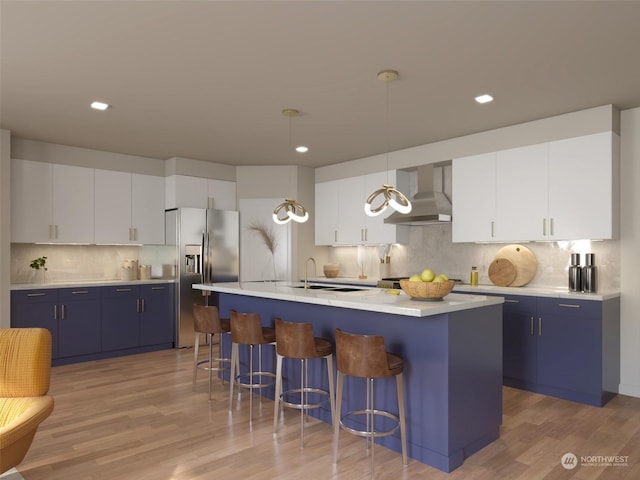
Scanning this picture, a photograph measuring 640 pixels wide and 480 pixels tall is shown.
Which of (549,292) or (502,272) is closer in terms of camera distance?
(549,292)

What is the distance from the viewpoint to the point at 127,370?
17.0 ft

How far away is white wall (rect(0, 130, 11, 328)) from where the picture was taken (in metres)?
4.97

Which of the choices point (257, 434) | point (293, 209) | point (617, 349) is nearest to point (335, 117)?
point (293, 209)

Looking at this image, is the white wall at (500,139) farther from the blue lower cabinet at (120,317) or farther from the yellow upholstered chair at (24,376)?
the yellow upholstered chair at (24,376)

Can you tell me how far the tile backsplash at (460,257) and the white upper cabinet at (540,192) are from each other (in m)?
0.39

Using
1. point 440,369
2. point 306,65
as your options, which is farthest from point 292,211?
point 440,369

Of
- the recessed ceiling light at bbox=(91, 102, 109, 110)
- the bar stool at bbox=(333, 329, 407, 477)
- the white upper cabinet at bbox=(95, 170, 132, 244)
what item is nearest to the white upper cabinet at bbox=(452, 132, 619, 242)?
the bar stool at bbox=(333, 329, 407, 477)

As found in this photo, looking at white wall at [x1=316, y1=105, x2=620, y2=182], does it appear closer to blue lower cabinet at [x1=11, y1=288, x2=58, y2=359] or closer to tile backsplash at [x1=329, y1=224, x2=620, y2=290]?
tile backsplash at [x1=329, y1=224, x2=620, y2=290]

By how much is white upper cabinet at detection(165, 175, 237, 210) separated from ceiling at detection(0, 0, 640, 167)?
4.37 ft

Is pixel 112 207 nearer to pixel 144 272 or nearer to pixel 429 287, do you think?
pixel 144 272

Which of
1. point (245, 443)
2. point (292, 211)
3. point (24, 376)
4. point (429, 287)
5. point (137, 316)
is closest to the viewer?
point (24, 376)

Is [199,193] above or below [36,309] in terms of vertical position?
above

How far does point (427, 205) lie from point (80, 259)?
180 inches

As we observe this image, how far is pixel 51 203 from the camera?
5.61 m
